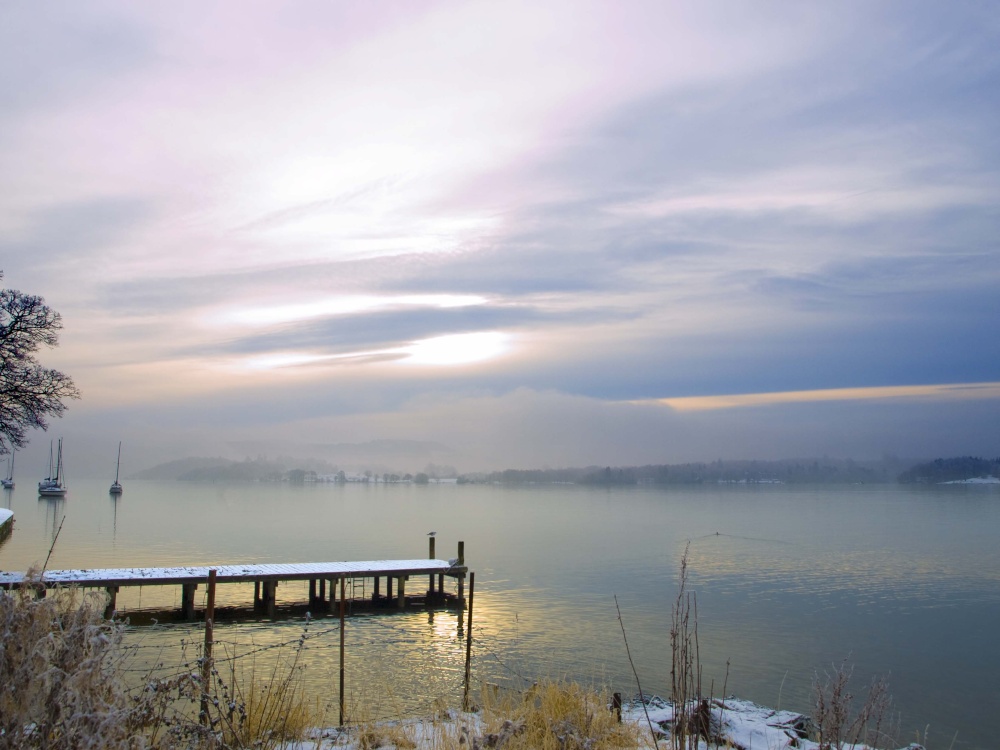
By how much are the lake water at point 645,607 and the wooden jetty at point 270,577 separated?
4.33 ft

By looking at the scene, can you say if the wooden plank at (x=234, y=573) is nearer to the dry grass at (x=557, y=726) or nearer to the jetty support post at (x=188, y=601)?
the jetty support post at (x=188, y=601)

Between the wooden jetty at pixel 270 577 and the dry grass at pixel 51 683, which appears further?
the wooden jetty at pixel 270 577

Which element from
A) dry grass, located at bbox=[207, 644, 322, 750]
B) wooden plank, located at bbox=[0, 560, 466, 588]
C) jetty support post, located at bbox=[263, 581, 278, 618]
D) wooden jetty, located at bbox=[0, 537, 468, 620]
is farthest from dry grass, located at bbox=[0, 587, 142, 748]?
jetty support post, located at bbox=[263, 581, 278, 618]

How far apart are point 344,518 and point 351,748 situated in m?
81.1

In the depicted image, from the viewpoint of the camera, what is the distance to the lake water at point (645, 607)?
1898 centimetres

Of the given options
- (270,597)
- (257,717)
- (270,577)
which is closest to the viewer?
(257,717)

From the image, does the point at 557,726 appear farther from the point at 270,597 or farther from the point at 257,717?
the point at 270,597

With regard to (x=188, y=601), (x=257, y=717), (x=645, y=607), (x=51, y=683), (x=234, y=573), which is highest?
(x=51, y=683)

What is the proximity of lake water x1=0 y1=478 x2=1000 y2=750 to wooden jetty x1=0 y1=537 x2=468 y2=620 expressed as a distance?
1320 mm

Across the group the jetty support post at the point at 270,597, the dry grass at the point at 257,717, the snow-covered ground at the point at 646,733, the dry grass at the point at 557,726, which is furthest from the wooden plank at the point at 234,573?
the dry grass at the point at 557,726

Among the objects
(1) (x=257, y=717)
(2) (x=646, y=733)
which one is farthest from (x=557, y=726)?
(1) (x=257, y=717)

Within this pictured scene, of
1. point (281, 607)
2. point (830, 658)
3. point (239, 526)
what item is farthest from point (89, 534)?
point (830, 658)

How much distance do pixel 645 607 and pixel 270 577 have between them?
46.9 ft

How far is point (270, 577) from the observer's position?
2666cm
